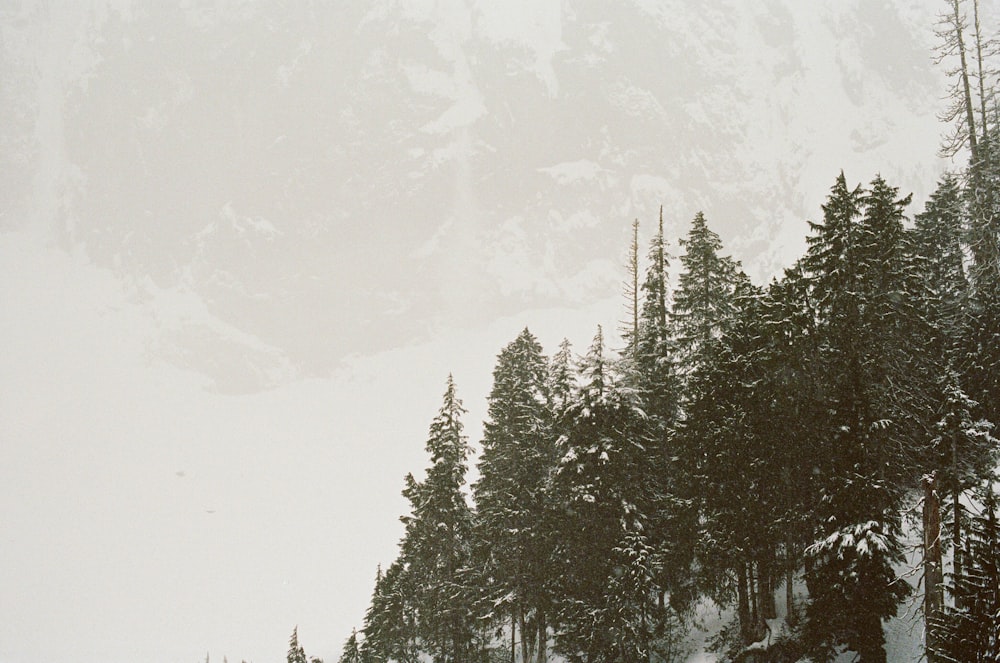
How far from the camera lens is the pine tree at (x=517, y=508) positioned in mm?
28516

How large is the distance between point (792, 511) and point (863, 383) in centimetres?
450

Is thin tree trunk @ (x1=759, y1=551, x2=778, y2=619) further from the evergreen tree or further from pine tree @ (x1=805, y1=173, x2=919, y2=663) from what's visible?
the evergreen tree

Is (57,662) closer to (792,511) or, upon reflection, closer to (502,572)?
(502,572)

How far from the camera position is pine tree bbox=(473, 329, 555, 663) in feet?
93.6

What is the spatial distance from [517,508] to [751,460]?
9.46m

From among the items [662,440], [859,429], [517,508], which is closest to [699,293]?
[662,440]

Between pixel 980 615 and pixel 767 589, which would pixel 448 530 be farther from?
pixel 980 615

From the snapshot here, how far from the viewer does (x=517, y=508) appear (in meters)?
28.6

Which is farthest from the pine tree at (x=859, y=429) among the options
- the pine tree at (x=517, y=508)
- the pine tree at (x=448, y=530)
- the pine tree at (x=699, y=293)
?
the pine tree at (x=448, y=530)

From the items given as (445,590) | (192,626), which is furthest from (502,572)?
(192,626)

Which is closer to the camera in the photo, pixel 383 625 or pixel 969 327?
pixel 969 327

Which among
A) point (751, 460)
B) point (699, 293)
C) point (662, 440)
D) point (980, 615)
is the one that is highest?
point (699, 293)

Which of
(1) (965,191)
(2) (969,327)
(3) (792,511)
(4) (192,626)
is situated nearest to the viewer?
(3) (792,511)

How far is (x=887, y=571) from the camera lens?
63.1 feet
